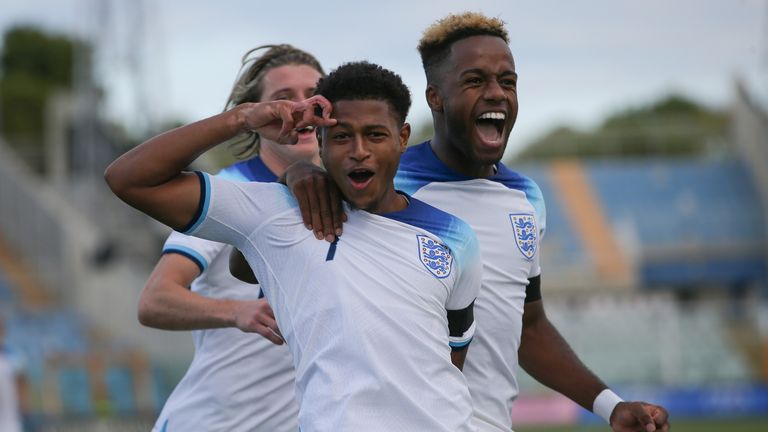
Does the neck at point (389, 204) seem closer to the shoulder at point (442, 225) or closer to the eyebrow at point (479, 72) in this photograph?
the shoulder at point (442, 225)

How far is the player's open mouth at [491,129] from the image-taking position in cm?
407

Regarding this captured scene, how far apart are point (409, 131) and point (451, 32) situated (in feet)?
1.96

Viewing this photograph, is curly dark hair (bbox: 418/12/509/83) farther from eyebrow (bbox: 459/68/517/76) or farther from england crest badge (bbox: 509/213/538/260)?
england crest badge (bbox: 509/213/538/260)

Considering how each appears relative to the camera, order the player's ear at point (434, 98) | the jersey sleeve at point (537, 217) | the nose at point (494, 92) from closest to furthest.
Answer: the nose at point (494, 92) < the player's ear at point (434, 98) < the jersey sleeve at point (537, 217)

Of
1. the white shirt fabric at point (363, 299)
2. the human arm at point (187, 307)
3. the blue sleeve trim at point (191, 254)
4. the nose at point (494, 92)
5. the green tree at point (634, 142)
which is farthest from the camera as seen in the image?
the green tree at point (634, 142)

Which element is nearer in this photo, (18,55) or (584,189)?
(584,189)

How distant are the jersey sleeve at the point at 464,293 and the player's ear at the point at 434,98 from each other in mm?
664

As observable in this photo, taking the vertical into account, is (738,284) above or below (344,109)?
below

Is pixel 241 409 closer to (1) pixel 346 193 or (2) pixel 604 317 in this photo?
(1) pixel 346 193

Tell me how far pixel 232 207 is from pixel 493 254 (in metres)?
1.06

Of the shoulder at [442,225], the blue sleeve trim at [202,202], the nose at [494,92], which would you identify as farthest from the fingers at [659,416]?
the blue sleeve trim at [202,202]

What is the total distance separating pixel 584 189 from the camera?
36406 mm

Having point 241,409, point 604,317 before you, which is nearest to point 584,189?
point 604,317

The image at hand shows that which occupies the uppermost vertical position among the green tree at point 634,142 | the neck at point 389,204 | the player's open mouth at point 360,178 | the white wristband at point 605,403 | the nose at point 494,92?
the nose at point 494,92
